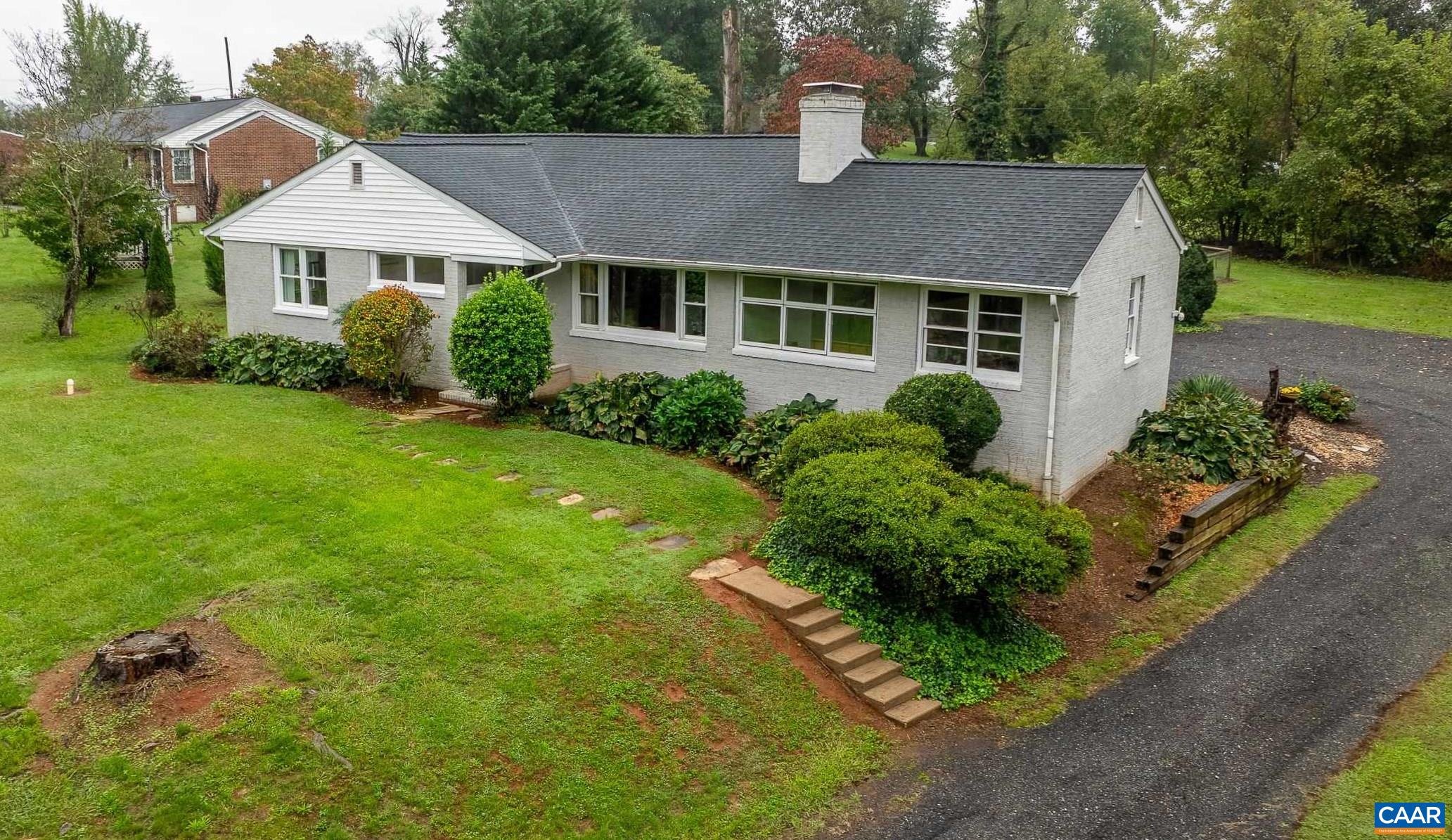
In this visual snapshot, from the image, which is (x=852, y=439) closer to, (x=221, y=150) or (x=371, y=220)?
(x=371, y=220)

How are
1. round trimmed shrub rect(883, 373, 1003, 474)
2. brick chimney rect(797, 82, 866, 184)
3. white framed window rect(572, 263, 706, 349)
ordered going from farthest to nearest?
brick chimney rect(797, 82, 866, 184) → white framed window rect(572, 263, 706, 349) → round trimmed shrub rect(883, 373, 1003, 474)

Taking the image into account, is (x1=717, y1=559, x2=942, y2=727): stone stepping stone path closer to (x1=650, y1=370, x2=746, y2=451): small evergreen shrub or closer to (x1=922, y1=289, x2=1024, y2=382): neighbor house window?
(x1=650, y1=370, x2=746, y2=451): small evergreen shrub

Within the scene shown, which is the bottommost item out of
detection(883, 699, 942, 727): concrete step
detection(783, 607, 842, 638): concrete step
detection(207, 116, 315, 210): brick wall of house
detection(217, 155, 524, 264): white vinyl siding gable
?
detection(883, 699, 942, 727): concrete step

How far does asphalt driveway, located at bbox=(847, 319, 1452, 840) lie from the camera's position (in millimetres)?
8836

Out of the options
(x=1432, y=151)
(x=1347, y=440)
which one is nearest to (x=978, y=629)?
(x=1347, y=440)

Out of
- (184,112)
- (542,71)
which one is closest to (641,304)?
(542,71)

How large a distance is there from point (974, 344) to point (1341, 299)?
2030cm

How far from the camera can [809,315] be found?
17.2 metres

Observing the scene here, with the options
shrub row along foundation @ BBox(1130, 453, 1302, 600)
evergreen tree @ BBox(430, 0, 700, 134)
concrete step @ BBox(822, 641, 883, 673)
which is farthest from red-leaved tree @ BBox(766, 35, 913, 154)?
concrete step @ BBox(822, 641, 883, 673)

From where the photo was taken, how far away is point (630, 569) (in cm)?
1187

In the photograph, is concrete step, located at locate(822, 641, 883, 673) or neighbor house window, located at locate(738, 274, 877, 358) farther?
neighbor house window, located at locate(738, 274, 877, 358)

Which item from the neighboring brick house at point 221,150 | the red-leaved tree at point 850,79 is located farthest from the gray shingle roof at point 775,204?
the neighboring brick house at point 221,150

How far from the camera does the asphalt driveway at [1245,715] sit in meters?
8.84

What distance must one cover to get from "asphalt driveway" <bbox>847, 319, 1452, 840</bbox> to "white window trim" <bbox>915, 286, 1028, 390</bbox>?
4.14m
